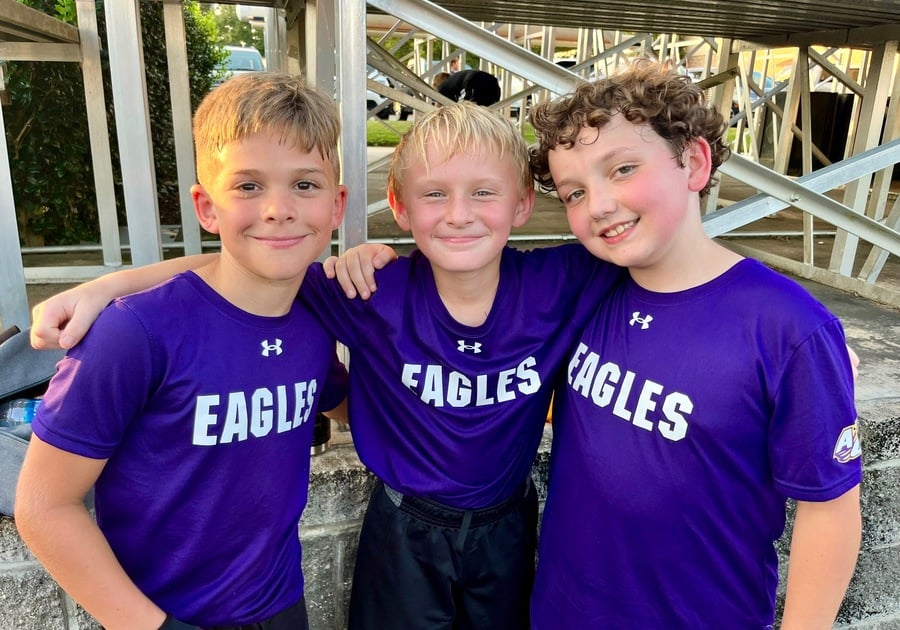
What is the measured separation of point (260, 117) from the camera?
1416 mm

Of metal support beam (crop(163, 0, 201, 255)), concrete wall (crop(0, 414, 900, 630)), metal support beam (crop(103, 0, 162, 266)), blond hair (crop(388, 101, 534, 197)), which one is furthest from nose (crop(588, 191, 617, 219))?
metal support beam (crop(163, 0, 201, 255))

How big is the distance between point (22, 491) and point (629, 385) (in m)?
1.21

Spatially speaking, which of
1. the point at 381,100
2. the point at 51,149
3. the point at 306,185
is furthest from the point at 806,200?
the point at 381,100

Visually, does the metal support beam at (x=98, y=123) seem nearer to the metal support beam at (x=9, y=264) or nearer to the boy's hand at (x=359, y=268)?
the metal support beam at (x=9, y=264)

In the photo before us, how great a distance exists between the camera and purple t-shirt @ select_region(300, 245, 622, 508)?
63.4 inches

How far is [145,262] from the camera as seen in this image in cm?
232

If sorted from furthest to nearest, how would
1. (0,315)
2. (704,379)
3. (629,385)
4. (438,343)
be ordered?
(0,315), (438,343), (629,385), (704,379)

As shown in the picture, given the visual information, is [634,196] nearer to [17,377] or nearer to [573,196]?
[573,196]

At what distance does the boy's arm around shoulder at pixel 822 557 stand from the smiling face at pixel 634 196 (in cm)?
57

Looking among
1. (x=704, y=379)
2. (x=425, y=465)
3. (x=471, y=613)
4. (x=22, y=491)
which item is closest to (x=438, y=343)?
(x=425, y=465)

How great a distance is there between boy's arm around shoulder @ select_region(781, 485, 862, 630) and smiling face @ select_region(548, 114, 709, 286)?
571 mm

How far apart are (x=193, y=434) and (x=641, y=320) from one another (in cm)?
98

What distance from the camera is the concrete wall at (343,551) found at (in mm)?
1849

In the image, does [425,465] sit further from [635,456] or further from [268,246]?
[268,246]
